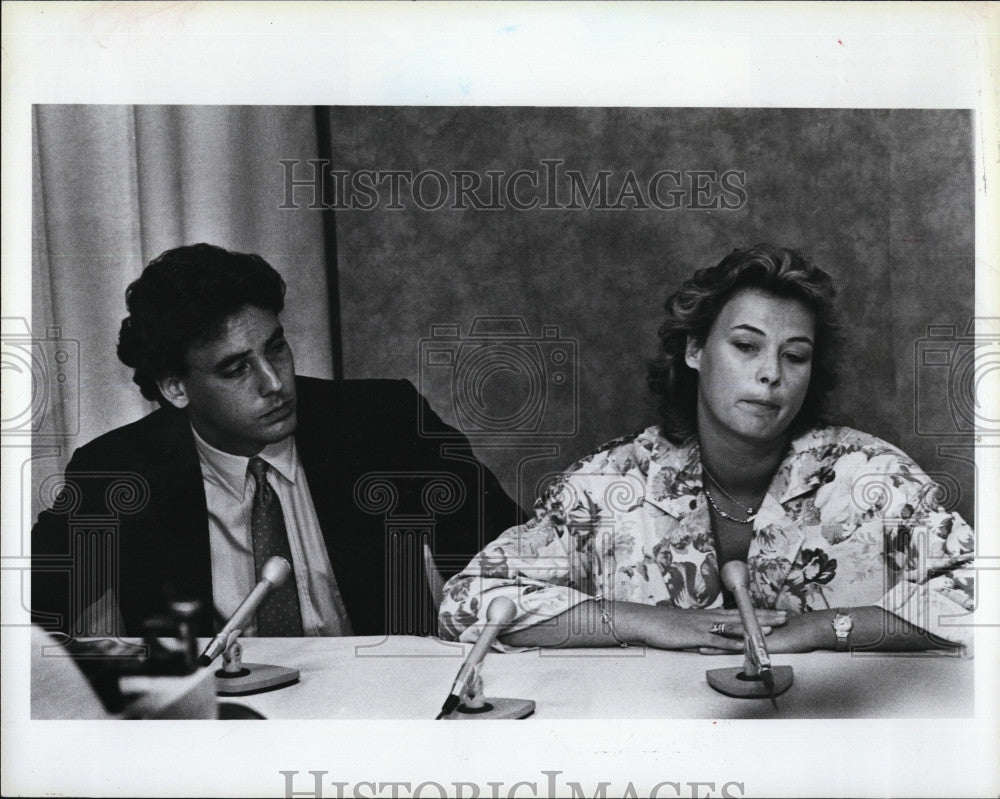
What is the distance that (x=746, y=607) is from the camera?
2.97 m

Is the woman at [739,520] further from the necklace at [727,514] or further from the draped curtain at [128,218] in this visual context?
the draped curtain at [128,218]

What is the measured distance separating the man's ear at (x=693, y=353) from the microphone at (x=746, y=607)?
0.59m

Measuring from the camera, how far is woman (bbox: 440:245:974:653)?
304cm

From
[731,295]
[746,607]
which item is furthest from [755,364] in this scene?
[746,607]

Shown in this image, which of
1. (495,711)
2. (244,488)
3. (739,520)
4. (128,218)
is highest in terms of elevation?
(128,218)

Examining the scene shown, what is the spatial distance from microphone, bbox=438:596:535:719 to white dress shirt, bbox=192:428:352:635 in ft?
1.19

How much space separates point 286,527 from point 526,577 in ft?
2.38

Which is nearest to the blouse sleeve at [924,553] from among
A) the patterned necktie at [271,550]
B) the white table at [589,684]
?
the white table at [589,684]

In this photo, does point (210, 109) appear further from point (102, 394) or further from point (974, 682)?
point (974, 682)

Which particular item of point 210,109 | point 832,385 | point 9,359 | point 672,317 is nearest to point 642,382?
point 672,317

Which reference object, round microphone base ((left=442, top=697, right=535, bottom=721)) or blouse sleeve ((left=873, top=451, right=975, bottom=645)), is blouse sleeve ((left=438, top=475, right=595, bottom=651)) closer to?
round microphone base ((left=442, top=697, right=535, bottom=721))

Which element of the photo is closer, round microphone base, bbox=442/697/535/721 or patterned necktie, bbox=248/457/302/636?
round microphone base, bbox=442/697/535/721

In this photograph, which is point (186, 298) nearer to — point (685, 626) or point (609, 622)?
point (609, 622)

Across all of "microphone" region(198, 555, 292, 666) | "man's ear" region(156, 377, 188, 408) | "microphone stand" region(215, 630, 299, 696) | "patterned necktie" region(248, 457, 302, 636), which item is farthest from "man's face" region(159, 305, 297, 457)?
"microphone stand" region(215, 630, 299, 696)
